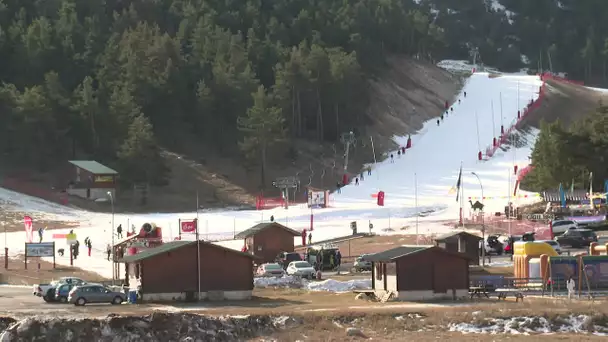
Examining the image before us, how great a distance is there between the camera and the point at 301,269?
55.5 meters

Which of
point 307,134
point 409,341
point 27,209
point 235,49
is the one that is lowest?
point 409,341

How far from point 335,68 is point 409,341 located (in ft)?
262

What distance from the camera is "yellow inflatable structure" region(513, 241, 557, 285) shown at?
49.0 m

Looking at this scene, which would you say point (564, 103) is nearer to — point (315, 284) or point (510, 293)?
point (315, 284)

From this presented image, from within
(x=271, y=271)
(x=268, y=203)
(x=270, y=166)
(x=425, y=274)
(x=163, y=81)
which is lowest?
(x=271, y=271)

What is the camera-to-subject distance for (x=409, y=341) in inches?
1403

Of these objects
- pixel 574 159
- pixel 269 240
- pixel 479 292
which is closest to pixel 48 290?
pixel 479 292

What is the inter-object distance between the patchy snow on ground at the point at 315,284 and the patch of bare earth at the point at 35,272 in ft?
30.6

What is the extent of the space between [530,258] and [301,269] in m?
11.9

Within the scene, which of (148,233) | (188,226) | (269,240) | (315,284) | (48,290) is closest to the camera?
(48,290)

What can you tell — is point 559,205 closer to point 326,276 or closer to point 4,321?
point 326,276

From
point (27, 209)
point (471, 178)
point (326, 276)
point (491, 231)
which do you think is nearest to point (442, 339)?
point (326, 276)

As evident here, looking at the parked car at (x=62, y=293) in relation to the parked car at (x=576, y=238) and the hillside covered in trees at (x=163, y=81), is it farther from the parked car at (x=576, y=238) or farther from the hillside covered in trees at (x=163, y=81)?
the hillside covered in trees at (x=163, y=81)

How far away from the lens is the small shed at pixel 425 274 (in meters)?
45.3
